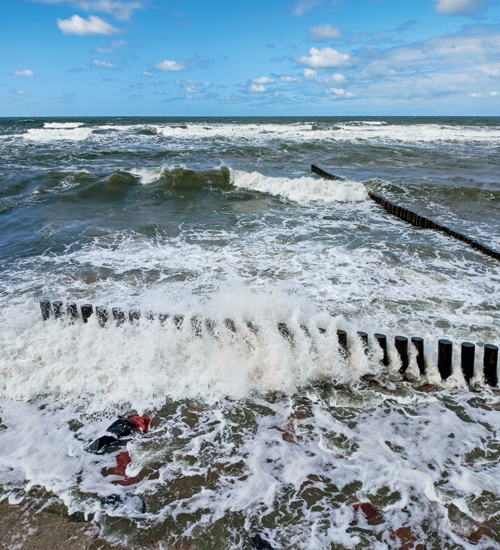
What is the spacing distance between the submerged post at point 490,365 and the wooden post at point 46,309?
6220 mm

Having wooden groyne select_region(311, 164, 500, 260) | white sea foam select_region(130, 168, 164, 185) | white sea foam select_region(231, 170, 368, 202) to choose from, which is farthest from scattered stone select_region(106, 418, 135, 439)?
white sea foam select_region(130, 168, 164, 185)

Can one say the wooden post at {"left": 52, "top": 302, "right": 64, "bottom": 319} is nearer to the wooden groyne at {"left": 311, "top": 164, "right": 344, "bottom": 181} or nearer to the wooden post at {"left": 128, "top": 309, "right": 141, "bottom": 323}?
the wooden post at {"left": 128, "top": 309, "right": 141, "bottom": 323}


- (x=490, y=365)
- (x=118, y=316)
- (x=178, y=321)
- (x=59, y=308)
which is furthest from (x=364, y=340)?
(x=59, y=308)

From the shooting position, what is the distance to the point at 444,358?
17.6ft

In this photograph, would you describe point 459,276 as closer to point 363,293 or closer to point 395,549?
point 363,293

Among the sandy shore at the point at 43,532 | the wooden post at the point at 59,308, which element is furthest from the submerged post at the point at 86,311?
the sandy shore at the point at 43,532

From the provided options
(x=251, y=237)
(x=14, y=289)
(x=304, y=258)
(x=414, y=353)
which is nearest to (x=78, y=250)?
(x=14, y=289)

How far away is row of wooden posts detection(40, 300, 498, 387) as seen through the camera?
207 inches

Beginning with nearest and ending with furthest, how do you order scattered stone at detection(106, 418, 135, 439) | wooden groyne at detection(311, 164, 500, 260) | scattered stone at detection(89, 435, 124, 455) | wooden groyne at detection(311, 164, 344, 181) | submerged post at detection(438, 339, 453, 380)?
scattered stone at detection(89, 435, 124, 455) < scattered stone at detection(106, 418, 135, 439) < submerged post at detection(438, 339, 453, 380) < wooden groyne at detection(311, 164, 500, 260) < wooden groyne at detection(311, 164, 344, 181)

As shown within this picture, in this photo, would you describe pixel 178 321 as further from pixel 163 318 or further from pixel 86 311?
pixel 86 311

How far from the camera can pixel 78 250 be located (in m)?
11.1

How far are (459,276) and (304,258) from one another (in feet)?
11.0

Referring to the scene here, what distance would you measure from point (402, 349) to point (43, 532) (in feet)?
14.2

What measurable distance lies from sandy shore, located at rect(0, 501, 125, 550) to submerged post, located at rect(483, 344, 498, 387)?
4519 millimetres
